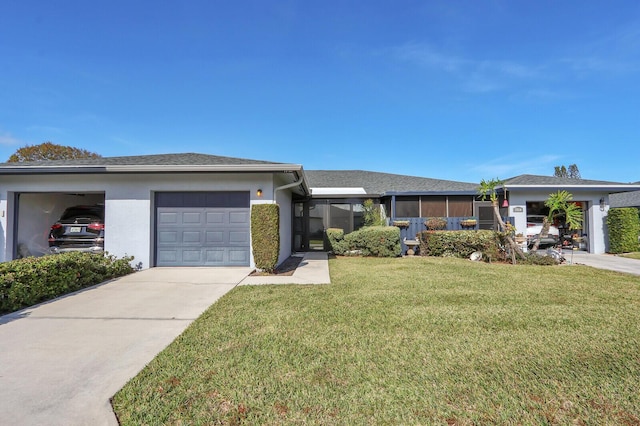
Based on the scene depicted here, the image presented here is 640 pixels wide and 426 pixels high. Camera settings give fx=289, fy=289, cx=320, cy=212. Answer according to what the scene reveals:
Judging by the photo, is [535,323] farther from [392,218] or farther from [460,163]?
[460,163]

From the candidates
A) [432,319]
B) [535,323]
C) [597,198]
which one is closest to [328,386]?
[432,319]

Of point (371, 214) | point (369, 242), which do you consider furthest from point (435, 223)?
point (369, 242)

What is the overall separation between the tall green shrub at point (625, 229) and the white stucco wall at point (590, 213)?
458 mm

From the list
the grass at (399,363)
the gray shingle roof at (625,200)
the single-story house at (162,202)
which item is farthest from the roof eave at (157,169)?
the gray shingle roof at (625,200)

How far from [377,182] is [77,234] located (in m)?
12.2

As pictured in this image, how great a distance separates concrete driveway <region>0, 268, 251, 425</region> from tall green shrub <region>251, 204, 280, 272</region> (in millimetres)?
1368

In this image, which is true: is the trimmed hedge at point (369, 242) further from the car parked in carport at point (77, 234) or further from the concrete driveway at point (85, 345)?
the car parked in carport at point (77, 234)

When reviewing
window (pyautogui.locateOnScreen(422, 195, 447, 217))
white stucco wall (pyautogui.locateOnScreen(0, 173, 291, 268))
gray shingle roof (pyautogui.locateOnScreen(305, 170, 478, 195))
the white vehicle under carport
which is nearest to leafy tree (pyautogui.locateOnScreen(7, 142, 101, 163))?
white stucco wall (pyautogui.locateOnScreen(0, 173, 291, 268))

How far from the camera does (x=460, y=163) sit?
60.7 feet

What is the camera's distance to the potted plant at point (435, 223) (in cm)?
1141

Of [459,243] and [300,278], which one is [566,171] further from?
[300,278]

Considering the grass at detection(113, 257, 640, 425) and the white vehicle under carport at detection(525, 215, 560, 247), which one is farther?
the white vehicle under carport at detection(525, 215, 560, 247)

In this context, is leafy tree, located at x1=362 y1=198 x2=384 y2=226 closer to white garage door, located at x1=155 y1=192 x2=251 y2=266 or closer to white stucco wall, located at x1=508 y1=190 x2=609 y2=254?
white stucco wall, located at x1=508 y1=190 x2=609 y2=254

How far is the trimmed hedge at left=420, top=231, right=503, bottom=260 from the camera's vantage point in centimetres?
973
